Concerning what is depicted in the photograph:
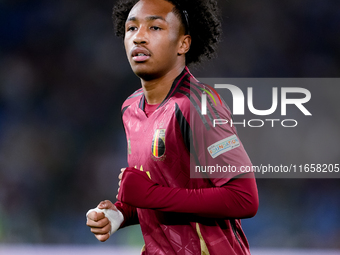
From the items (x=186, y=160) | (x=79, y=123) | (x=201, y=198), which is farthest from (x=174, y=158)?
(x=79, y=123)

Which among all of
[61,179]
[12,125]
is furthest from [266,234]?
[12,125]

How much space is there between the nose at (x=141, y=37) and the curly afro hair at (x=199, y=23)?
124mm

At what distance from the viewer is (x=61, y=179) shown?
10.5 feet

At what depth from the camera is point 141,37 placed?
44.4 inches

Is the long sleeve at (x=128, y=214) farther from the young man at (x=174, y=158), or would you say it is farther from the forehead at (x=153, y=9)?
the forehead at (x=153, y=9)

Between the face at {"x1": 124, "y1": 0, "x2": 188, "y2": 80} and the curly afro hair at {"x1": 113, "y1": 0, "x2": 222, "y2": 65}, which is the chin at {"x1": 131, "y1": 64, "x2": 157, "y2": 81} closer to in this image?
the face at {"x1": 124, "y1": 0, "x2": 188, "y2": 80}

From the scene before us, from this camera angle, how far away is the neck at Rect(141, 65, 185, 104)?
1186 millimetres

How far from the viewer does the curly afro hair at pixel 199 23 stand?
1232mm

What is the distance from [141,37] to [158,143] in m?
0.30

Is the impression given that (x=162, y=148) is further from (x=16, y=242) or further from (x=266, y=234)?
(x=16, y=242)

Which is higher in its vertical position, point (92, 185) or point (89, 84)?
point (89, 84)

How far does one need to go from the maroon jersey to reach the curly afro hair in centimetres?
21

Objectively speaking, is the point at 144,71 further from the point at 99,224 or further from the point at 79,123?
the point at 79,123

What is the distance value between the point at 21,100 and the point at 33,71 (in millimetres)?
255
